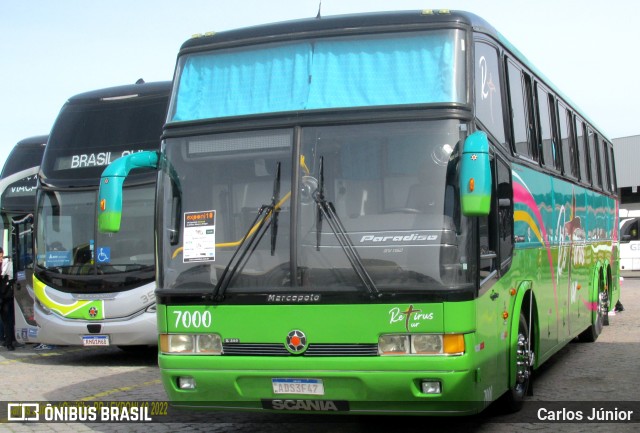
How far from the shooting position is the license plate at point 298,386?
6.74 metres

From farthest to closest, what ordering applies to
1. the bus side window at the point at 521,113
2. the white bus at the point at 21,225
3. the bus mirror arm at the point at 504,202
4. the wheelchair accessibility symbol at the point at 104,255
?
the white bus at the point at 21,225
the wheelchair accessibility symbol at the point at 104,255
the bus side window at the point at 521,113
the bus mirror arm at the point at 504,202

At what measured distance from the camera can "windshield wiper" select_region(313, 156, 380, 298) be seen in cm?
664

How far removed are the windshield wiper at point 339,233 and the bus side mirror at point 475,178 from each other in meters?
0.85

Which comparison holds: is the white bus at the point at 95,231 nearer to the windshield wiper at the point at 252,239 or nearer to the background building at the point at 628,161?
the windshield wiper at the point at 252,239

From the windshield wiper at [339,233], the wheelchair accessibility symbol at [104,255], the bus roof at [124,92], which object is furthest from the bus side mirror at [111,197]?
the bus roof at [124,92]

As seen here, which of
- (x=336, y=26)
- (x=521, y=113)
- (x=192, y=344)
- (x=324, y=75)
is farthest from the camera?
(x=521, y=113)

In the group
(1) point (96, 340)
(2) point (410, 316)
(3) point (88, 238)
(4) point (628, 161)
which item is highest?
(4) point (628, 161)

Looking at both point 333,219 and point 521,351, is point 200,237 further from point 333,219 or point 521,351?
point 521,351

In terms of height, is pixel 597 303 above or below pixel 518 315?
below

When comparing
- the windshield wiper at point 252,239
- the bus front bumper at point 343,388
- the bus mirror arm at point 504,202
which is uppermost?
the bus mirror arm at point 504,202

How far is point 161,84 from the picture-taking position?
14422 millimetres

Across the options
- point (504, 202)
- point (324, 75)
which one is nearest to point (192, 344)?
point (324, 75)

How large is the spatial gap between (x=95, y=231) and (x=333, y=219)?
25.6ft

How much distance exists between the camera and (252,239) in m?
6.92
